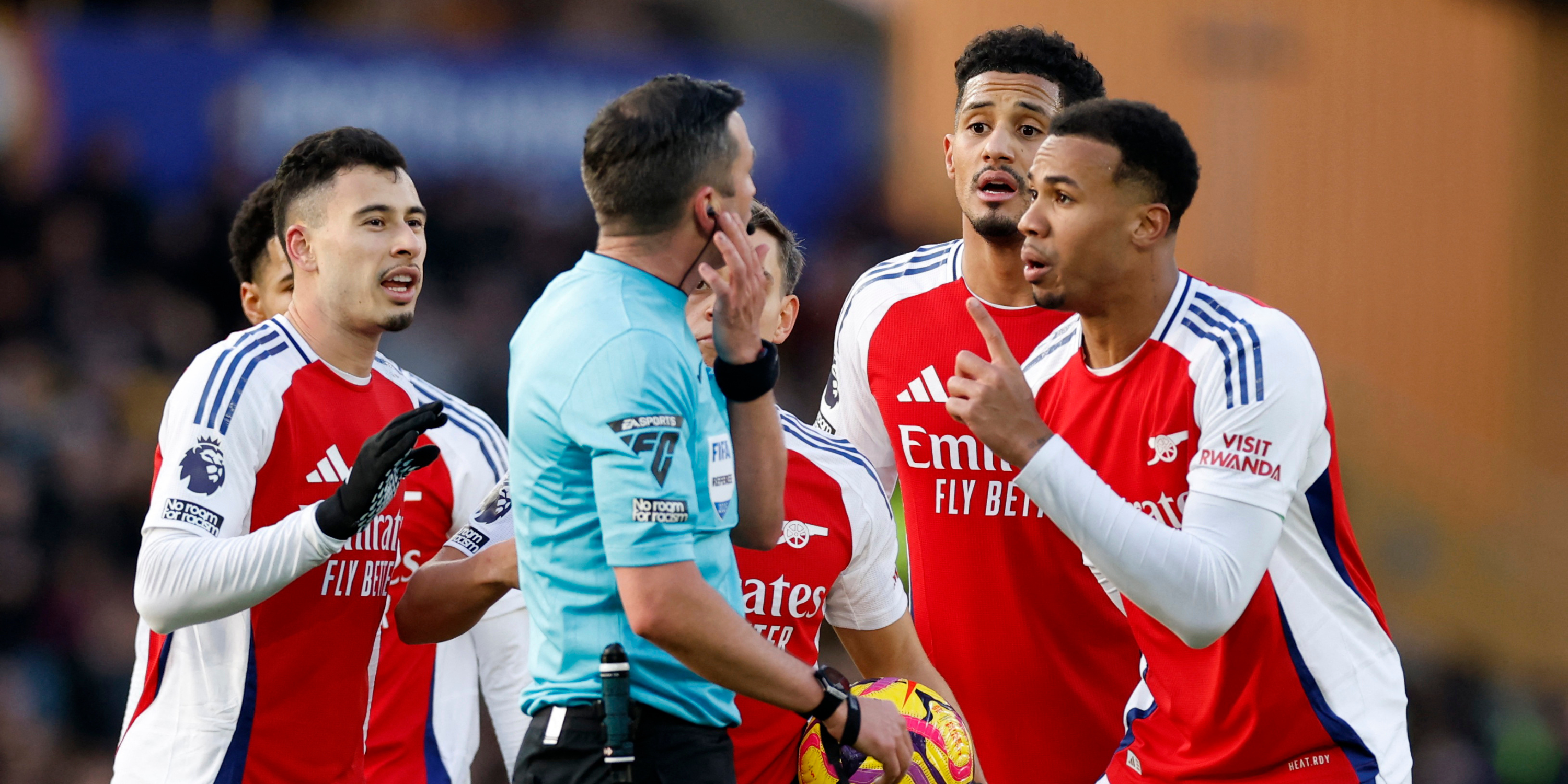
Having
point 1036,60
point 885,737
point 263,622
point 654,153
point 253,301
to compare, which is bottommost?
point 885,737

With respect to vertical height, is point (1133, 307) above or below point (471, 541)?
above

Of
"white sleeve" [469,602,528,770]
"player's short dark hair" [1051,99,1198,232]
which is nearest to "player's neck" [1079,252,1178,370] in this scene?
"player's short dark hair" [1051,99,1198,232]

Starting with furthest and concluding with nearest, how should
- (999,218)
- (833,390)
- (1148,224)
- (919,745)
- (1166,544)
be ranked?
(833,390) → (999,218) → (919,745) → (1148,224) → (1166,544)

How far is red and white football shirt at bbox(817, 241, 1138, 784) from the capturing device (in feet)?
18.3

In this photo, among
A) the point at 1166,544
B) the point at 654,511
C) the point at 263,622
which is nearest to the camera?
the point at 654,511

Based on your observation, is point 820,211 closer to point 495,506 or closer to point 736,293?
point 495,506

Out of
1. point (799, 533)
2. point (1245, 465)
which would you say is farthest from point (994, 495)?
point (1245, 465)

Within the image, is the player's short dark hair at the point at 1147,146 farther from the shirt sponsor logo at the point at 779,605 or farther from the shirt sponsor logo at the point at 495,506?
the shirt sponsor logo at the point at 495,506

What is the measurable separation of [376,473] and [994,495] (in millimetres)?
2168

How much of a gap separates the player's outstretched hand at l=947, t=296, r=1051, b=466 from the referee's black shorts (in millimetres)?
1076

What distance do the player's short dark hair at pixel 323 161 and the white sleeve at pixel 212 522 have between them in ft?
2.35

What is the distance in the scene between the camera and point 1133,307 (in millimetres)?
4582

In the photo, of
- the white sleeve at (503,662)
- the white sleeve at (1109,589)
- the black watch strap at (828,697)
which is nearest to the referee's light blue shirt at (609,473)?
the black watch strap at (828,697)

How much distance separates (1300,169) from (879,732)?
1850cm
